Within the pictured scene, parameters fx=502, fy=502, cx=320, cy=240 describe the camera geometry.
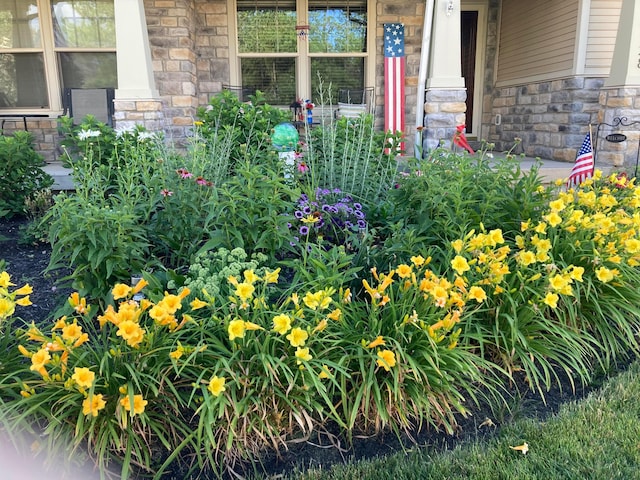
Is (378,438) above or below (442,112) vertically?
below

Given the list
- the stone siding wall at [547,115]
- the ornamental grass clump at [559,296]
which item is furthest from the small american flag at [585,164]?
the stone siding wall at [547,115]

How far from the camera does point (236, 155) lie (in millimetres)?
3902

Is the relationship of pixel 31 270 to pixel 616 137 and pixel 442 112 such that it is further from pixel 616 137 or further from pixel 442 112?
pixel 616 137

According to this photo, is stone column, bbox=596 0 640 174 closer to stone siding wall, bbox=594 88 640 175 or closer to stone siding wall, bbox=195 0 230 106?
stone siding wall, bbox=594 88 640 175

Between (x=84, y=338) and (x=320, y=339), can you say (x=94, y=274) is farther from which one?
(x=320, y=339)

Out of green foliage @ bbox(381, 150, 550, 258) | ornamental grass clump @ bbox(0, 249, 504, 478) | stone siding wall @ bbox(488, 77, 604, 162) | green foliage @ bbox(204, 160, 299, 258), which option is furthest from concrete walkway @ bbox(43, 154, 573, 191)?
ornamental grass clump @ bbox(0, 249, 504, 478)

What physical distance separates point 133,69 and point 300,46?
8.97 feet

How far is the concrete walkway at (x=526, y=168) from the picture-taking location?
524cm

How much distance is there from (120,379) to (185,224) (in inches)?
41.7

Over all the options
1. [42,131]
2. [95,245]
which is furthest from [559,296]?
[42,131]

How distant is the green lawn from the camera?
5.67 ft

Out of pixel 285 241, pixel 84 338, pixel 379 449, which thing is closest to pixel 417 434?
pixel 379 449

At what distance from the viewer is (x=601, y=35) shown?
6.57m

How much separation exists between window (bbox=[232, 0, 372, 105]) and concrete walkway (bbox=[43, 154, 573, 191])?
9.31 ft
